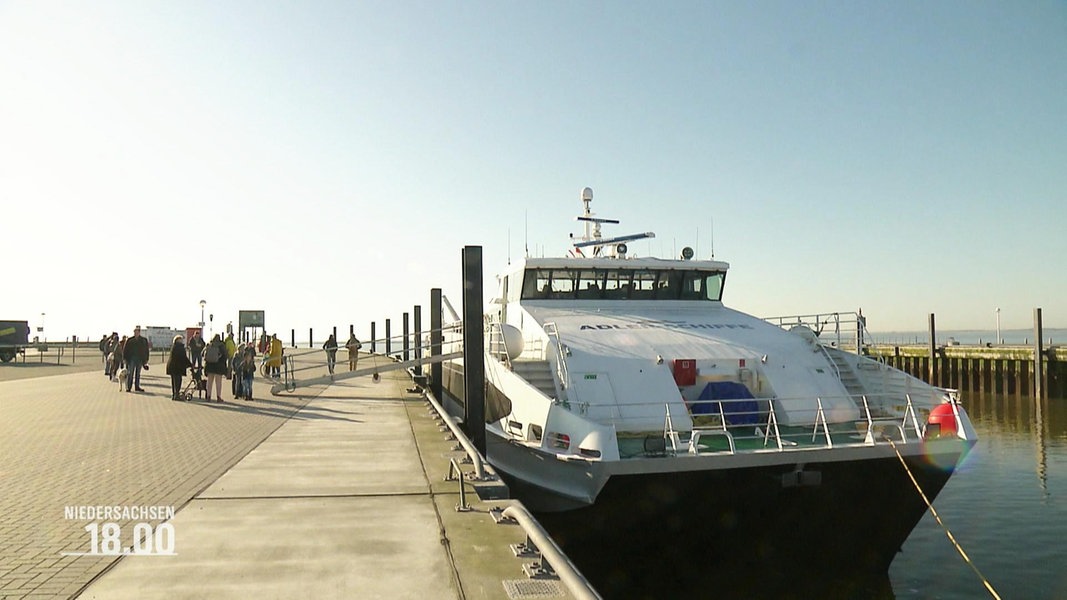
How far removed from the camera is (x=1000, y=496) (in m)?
14.0

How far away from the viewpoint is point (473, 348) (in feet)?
38.0

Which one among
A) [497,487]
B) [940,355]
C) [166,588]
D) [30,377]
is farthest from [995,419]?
[30,377]

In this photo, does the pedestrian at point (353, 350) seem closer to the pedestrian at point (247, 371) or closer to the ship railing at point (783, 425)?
the pedestrian at point (247, 371)

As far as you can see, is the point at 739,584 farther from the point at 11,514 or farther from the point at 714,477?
the point at 11,514

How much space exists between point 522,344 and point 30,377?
25179 millimetres

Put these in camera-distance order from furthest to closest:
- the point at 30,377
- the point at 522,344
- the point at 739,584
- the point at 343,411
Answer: the point at 30,377, the point at 343,411, the point at 522,344, the point at 739,584

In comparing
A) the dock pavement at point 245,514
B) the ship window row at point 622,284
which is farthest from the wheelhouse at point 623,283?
the dock pavement at point 245,514

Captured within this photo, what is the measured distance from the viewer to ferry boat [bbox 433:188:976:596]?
28.1 ft

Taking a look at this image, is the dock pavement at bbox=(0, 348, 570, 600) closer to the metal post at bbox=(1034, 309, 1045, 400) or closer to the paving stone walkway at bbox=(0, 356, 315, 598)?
the paving stone walkway at bbox=(0, 356, 315, 598)

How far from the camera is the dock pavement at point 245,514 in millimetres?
5488

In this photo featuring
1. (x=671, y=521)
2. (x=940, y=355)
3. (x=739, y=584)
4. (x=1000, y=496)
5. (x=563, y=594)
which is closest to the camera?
(x=563, y=594)

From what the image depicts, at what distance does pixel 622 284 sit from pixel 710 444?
501 centimetres

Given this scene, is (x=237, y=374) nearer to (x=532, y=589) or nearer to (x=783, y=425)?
(x=783, y=425)

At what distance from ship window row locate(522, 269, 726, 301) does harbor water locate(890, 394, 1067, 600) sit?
5394mm
